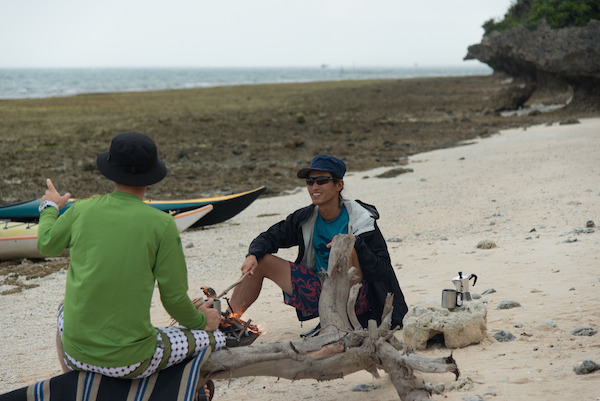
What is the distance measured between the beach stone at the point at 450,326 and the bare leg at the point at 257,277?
883 mm

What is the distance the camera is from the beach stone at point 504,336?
4.49m

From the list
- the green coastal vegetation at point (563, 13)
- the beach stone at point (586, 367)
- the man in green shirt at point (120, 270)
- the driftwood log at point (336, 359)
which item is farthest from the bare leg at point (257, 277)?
the green coastal vegetation at point (563, 13)

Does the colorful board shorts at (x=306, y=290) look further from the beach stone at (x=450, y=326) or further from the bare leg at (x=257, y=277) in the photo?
the beach stone at (x=450, y=326)

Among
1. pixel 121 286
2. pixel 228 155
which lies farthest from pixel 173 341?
pixel 228 155

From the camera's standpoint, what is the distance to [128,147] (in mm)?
3143

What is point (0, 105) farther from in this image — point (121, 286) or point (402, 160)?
point (121, 286)

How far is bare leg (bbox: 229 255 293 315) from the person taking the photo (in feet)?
15.2

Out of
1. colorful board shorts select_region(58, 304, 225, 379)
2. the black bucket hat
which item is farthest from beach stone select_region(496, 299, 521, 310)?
the black bucket hat

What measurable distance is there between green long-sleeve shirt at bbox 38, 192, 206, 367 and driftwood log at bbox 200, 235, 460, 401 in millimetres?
536

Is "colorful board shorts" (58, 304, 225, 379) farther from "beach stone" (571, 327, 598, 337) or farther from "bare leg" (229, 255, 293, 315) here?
"beach stone" (571, 327, 598, 337)

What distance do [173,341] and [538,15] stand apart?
21.5 metres

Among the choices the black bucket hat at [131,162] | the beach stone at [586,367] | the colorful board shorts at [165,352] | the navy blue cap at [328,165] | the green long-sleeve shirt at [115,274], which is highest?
the black bucket hat at [131,162]

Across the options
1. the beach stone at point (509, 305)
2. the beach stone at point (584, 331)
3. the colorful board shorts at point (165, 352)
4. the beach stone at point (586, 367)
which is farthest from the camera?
the beach stone at point (509, 305)

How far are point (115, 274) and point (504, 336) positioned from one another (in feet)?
9.08
